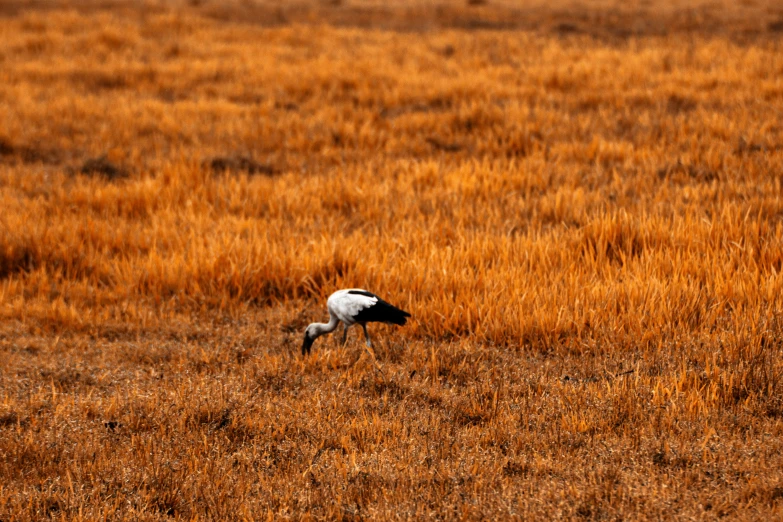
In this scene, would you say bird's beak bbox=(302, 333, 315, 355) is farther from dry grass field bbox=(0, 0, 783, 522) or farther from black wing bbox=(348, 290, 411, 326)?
black wing bbox=(348, 290, 411, 326)

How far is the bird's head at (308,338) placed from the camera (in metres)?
4.55

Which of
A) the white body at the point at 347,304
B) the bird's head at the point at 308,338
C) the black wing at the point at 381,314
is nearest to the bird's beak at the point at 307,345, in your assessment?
the bird's head at the point at 308,338

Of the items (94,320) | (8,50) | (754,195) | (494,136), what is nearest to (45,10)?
(8,50)

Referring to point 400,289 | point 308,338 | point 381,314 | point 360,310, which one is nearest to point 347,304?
point 360,310

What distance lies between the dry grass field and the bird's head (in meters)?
0.09

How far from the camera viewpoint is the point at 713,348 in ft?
14.2

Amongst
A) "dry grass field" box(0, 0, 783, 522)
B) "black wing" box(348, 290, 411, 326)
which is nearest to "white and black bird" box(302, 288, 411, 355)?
"black wing" box(348, 290, 411, 326)

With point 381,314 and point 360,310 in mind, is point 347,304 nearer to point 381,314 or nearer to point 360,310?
point 360,310

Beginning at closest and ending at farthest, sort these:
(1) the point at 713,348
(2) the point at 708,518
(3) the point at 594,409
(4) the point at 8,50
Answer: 1. (2) the point at 708,518
2. (3) the point at 594,409
3. (1) the point at 713,348
4. (4) the point at 8,50

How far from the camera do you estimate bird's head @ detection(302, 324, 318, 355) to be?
4.55 meters

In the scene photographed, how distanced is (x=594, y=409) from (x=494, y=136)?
18.6 feet

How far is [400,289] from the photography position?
17.8ft

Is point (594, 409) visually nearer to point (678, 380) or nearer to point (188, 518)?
point (678, 380)

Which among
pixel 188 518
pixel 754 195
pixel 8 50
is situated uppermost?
pixel 8 50
